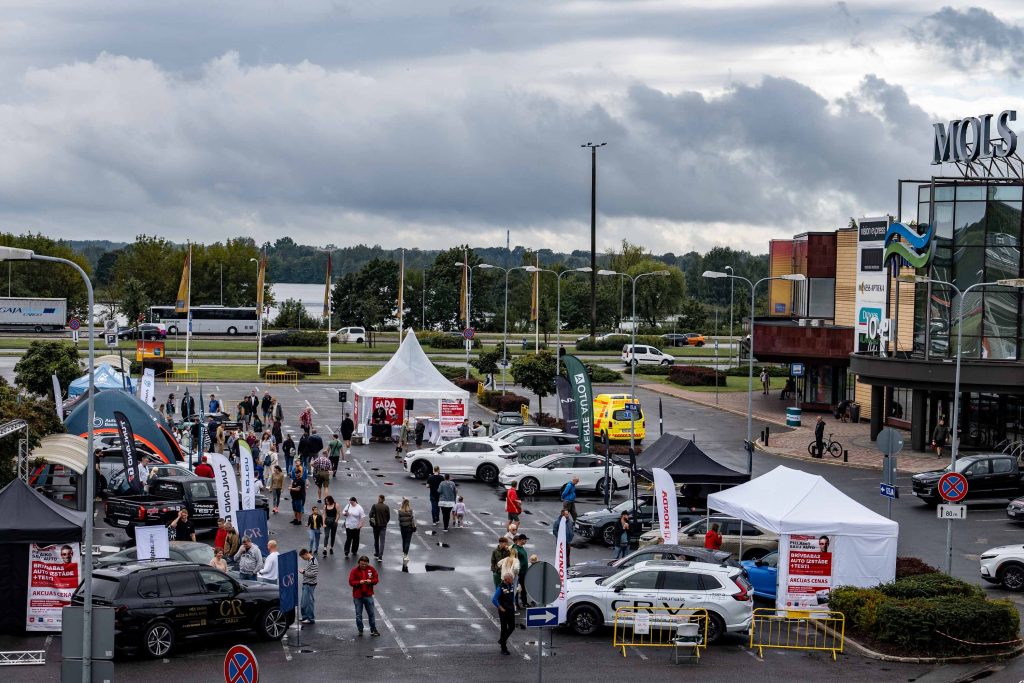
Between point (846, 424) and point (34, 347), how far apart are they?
38117 mm

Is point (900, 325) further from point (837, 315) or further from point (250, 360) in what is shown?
point (250, 360)

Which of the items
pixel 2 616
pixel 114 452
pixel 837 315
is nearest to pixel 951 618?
pixel 2 616

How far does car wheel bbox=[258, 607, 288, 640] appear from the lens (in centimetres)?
2023

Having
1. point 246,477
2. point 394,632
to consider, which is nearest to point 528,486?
point 246,477

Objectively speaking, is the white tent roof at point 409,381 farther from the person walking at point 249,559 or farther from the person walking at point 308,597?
the person walking at point 308,597

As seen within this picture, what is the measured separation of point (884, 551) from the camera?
23.2 m

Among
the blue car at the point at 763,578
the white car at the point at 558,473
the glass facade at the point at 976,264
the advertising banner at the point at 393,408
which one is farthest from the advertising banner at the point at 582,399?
the glass facade at the point at 976,264

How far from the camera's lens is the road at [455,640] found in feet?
61.4

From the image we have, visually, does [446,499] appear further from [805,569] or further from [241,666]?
[241,666]

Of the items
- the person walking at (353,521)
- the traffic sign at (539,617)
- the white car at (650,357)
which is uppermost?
the white car at (650,357)

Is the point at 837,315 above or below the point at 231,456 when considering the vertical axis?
above

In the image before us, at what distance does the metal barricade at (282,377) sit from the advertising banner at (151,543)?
162 feet

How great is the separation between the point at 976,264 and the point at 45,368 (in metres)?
40.1

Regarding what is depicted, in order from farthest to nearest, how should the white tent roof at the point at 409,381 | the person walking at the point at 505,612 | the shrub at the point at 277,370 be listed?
the shrub at the point at 277,370, the white tent roof at the point at 409,381, the person walking at the point at 505,612
